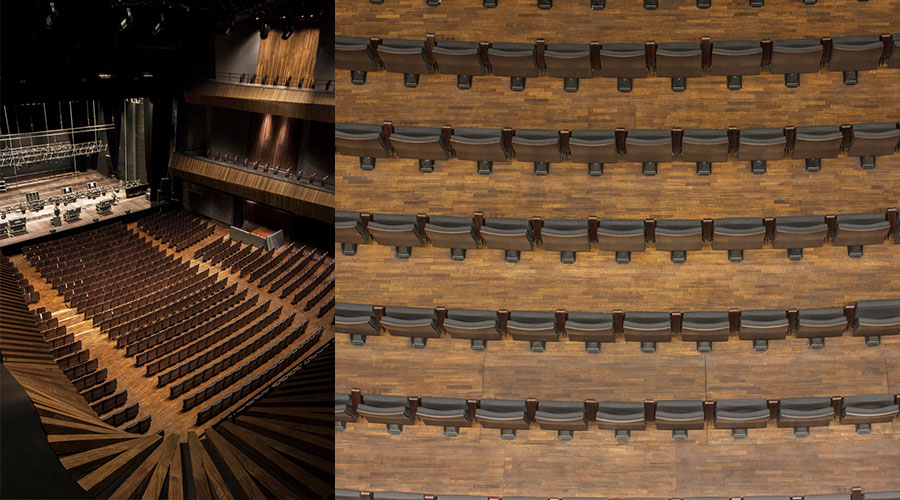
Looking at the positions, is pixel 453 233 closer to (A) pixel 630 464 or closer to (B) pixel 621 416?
(B) pixel 621 416

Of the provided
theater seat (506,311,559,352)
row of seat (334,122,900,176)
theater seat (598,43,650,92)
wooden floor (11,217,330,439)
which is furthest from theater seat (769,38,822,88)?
wooden floor (11,217,330,439)

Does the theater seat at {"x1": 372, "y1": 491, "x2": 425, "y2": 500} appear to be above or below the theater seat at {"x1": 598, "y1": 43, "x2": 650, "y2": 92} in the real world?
below

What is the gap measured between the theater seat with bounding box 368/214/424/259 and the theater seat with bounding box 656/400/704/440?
3.36 feet

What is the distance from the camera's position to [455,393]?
2504 millimetres

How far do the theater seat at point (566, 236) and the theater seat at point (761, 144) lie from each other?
22.9 inches

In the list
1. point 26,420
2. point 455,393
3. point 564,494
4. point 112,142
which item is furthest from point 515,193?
point 112,142

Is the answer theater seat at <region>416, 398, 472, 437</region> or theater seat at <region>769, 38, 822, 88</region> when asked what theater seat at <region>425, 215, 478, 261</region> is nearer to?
theater seat at <region>416, 398, 472, 437</region>

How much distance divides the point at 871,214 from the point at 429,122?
155cm

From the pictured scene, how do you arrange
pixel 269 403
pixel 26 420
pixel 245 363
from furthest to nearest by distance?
1. pixel 245 363
2. pixel 269 403
3. pixel 26 420

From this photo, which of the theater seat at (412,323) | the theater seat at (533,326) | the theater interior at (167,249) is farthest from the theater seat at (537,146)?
the theater interior at (167,249)

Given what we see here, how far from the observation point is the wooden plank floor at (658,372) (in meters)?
2.44

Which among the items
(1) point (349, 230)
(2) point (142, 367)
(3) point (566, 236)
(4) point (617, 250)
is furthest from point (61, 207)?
(4) point (617, 250)

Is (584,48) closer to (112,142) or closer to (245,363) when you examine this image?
(245,363)

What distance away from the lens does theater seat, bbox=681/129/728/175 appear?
2.33m
